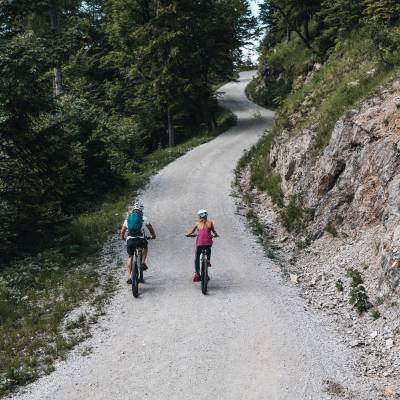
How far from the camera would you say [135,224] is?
43.1 ft

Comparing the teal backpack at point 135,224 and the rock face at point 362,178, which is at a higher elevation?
the rock face at point 362,178

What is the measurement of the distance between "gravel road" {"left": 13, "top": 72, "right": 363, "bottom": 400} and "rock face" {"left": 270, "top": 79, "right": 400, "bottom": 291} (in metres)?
2.34

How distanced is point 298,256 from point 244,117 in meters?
30.4

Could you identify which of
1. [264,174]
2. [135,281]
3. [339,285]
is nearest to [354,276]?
[339,285]

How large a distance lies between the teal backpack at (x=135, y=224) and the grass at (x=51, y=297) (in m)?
1.71

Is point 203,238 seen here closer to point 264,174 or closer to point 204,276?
point 204,276

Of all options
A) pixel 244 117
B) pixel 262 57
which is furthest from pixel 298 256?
pixel 262 57

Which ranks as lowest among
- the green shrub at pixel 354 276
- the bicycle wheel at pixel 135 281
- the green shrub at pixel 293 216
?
the bicycle wheel at pixel 135 281

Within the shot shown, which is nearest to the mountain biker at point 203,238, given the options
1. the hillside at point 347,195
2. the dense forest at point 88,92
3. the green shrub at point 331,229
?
the hillside at point 347,195

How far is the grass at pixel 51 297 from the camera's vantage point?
9.83 m

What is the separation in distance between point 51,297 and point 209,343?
5.16m

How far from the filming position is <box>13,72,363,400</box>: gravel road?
856 centimetres

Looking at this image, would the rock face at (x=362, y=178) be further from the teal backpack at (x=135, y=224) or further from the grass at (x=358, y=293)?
the teal backpack at (x=135, y=224)

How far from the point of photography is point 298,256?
15492 millimetres
